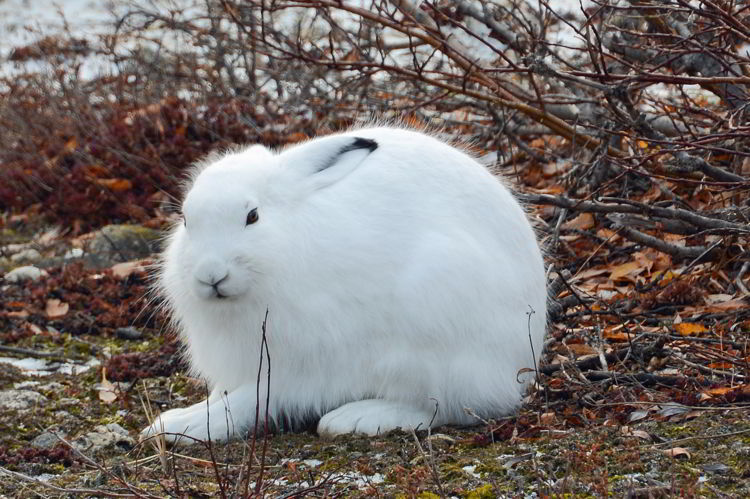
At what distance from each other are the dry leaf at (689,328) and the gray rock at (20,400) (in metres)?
2.62

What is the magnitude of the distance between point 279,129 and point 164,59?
1639 mm

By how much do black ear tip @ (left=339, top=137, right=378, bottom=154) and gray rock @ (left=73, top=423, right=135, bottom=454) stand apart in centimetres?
129

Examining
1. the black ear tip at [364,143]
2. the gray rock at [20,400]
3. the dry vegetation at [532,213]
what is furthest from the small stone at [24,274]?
the black ear tip at [364,143]

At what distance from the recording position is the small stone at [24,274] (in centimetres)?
583

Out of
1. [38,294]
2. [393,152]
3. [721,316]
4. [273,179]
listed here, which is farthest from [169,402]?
[721,316]

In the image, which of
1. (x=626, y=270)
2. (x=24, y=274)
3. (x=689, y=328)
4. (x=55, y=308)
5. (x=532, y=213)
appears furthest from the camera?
(x=24, y=274)

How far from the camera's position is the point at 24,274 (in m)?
5.86

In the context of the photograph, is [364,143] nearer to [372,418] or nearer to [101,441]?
[372,418]

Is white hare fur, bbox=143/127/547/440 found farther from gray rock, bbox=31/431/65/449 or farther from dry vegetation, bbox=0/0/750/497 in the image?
gray rock, bbox=31/431/65/449

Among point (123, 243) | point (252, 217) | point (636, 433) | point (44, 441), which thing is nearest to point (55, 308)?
point (123, 243)

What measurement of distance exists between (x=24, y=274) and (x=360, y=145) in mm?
3293

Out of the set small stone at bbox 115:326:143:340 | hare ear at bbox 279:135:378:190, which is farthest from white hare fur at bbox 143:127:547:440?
small stone at bbox 115:326:143:340

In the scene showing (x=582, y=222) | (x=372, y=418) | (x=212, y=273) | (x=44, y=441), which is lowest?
(x=44, y=441)

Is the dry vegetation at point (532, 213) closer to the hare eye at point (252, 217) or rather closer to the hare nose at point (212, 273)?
the hare nose at point (212, 273)
